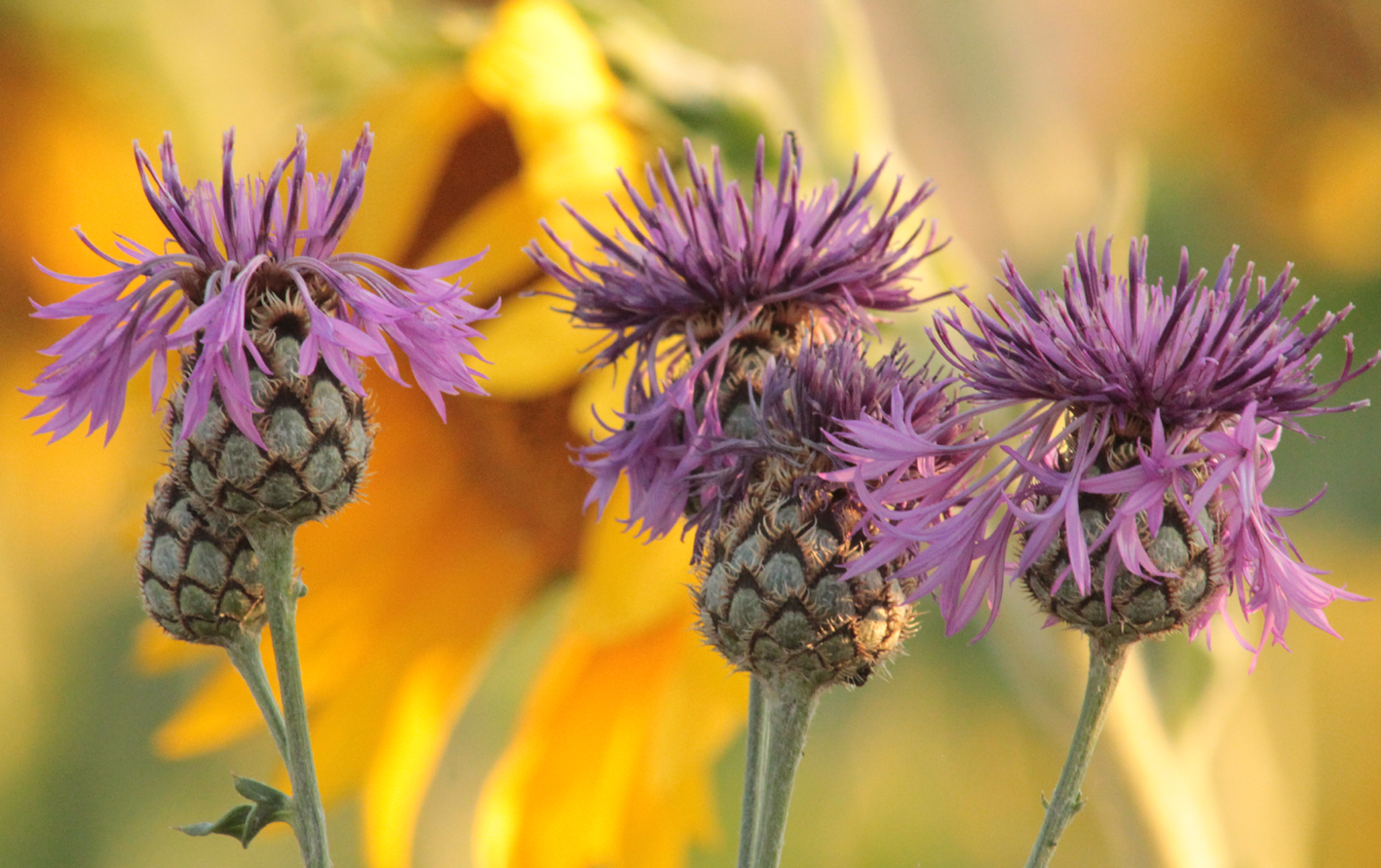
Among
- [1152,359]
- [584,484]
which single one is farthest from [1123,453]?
[584,484]

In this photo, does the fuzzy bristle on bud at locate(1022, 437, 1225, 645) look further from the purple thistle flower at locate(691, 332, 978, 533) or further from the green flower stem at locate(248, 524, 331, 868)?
the green flower stem at locate(248, 524, 331, 868)

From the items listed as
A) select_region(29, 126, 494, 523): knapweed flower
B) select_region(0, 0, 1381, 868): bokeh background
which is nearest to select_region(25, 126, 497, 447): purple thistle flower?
select_region(29, 126, 494, 523): knapweed flower

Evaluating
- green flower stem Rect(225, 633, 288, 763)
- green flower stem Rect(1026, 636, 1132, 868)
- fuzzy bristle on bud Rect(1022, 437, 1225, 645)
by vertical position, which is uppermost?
green flower stem Rect(225, 633, 288, 763)

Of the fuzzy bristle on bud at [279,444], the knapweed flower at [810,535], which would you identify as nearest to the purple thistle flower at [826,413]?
the knapweed flower at [810,535]

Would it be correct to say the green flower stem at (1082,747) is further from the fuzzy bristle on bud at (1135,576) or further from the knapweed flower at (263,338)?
the knapweed flower at (263,338)

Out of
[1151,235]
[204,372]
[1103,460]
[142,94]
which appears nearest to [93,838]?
[142,94]

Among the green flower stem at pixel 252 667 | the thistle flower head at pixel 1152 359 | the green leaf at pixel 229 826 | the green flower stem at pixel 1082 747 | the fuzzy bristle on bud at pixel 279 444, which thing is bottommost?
the green flower stem at pixel 1082 747
